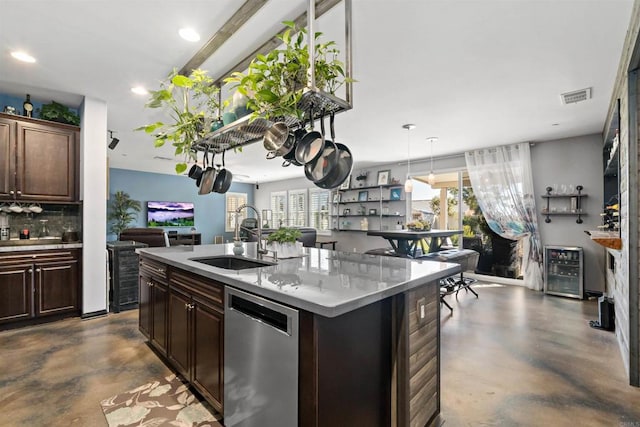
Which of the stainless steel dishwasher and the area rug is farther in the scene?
the area rug

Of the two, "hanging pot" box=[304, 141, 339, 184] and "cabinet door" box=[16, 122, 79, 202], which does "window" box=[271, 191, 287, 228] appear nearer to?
"cabinet door" box=[16, 122, 79, 202]

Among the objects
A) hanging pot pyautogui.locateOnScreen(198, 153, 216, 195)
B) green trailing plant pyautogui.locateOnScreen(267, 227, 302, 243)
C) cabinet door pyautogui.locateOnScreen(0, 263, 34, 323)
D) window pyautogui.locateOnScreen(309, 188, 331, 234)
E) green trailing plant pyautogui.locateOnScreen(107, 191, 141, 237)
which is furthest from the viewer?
window pyautogui.locateOnScreen(309, 188, 331, 234)

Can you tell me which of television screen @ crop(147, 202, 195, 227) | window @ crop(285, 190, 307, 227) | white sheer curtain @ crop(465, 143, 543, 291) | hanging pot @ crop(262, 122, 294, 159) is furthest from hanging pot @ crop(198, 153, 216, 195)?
television screen @ crop(147, 202, 195, 227)

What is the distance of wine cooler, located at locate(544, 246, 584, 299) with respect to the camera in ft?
15.6

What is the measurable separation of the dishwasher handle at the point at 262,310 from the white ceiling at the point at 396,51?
6.43 ft

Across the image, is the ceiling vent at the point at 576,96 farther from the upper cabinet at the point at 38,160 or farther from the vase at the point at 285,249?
the upper cabinet at the point at 38,160

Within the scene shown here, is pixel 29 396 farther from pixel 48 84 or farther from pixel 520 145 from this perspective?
pixel 520 145

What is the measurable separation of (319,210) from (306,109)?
25.2 ft

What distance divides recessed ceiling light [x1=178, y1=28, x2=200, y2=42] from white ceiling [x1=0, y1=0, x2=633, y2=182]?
0.15ft

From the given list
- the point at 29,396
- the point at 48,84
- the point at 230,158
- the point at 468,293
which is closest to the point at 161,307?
the point at 29,396

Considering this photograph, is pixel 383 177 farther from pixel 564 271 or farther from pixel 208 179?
pixel 208 179

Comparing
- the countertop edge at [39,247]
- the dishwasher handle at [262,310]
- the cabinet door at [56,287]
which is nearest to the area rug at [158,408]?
the dishwasher handle at [262,310]

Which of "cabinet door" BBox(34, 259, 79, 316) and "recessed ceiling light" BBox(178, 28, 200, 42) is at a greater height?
"recessed ceiling light" BBox(178, 28, 200, 42)

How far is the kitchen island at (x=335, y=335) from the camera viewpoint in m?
1.22
